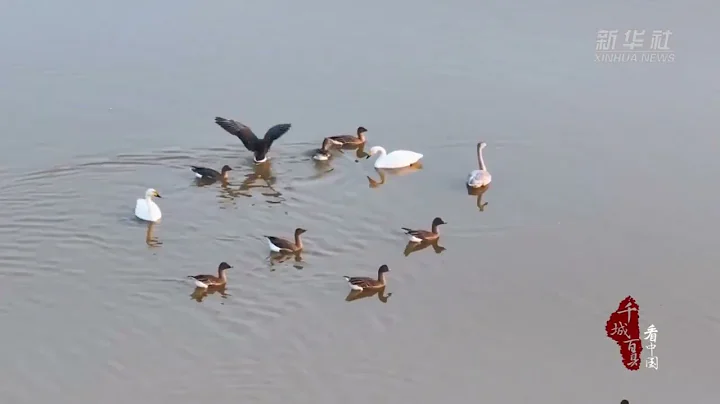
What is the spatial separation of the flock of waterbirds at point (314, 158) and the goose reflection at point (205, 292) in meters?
0.04

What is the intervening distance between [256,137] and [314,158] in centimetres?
90

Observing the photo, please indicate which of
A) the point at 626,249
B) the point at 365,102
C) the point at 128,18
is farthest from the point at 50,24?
the point at 626,249

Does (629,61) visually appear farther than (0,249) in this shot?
Yes

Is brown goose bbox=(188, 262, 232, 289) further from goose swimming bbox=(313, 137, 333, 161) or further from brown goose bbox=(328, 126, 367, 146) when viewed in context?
brown goose bbox=(328, 126, 367, 146)

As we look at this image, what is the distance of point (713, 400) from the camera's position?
33.7 ft

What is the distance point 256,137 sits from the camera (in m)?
15.1

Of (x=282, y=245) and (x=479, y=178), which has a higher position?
(x=479, y=178)

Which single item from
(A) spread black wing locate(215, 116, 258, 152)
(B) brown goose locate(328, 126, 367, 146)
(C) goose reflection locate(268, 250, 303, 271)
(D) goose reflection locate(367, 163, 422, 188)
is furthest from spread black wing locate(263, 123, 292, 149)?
(C) goose reflection locate(268, 250, 303, 271)

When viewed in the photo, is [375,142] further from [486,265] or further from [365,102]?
[486,265]

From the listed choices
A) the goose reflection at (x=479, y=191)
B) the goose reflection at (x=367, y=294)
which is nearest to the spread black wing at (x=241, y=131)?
the goose reflection at (x=479, y=191)

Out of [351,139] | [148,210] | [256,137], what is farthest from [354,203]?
[148,210]

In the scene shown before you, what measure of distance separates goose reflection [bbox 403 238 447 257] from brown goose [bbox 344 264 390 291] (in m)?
0.84

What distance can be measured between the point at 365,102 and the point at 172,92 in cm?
312

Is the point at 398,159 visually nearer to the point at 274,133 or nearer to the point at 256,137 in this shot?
the point at 274,133
